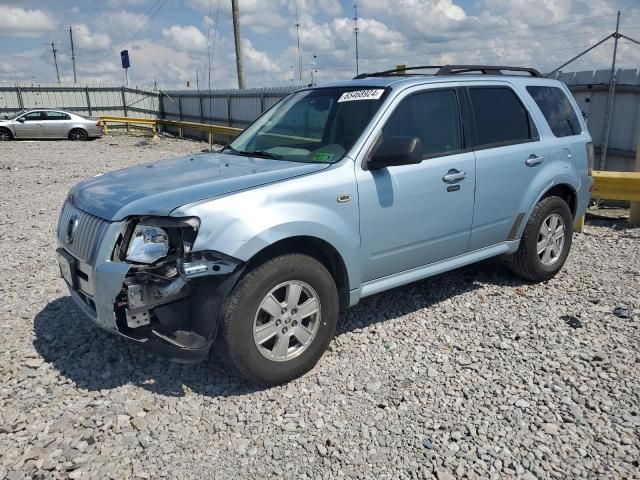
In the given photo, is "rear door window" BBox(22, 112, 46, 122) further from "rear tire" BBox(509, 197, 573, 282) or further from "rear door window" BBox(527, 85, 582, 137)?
"rear tire" BBox(509, 197, 573, 282)

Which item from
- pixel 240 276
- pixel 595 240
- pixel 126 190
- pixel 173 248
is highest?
pixel 126 190

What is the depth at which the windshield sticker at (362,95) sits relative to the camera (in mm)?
4020

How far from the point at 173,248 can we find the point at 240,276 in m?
0.42

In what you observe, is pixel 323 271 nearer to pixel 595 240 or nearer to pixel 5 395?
pixel 5 395

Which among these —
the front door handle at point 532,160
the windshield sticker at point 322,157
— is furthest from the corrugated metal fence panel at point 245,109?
the windshield sticker at point 322,157

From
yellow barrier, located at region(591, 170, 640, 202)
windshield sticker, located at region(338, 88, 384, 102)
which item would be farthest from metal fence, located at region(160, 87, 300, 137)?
windshield sticker, located at region(338, 88, 384, 102)

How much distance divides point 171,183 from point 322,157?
1065 millimetres

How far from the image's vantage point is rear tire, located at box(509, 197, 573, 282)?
493 cm

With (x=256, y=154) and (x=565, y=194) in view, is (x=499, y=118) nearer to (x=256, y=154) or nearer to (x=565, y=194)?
(x=565, y=194)

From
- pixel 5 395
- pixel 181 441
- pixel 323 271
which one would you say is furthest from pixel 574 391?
pixel 5 395

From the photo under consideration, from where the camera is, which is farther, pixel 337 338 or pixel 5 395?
pixel 337 338

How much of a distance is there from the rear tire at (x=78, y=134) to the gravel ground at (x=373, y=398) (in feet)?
65.8

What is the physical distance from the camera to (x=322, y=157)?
3799 millimetres

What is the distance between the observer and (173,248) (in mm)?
3039
